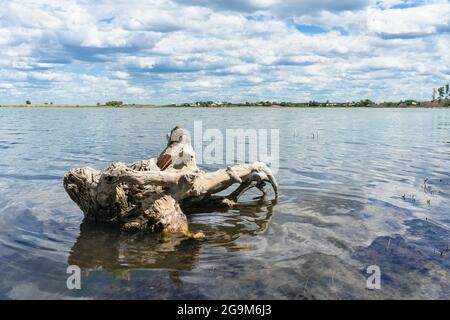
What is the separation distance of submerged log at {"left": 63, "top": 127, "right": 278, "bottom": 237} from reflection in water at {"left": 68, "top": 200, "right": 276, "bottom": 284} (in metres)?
0.46

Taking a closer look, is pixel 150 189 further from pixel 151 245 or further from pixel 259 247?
pixel 259 247

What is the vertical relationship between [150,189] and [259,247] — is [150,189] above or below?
above

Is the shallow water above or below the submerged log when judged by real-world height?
below

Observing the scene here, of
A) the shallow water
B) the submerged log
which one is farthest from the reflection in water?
the submerged log

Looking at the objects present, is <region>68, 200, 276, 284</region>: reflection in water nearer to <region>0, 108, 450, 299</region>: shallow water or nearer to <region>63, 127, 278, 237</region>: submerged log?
<region>0, 108, 450, 299</region>: shallow water

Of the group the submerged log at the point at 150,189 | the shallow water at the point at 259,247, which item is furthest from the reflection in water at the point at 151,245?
the submerged log at the point at 150,189

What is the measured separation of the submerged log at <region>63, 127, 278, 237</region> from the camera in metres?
12.9

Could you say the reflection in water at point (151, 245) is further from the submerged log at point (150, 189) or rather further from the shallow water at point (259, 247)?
the submerged log at point (150, 189)

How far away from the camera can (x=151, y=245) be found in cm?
1185

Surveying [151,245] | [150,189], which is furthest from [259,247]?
[150,189]

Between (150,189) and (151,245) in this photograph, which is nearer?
(151,245)

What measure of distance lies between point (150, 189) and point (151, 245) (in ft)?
8.28
